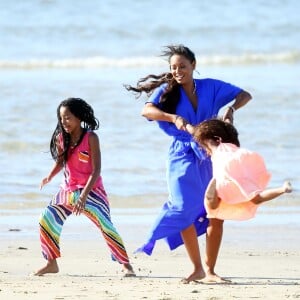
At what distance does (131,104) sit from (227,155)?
1025 centimetres

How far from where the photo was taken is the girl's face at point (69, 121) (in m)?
7.11

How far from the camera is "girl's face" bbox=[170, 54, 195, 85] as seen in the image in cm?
671

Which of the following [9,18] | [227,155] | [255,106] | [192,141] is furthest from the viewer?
[9,18]

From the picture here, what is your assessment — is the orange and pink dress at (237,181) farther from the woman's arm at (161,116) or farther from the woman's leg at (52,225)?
the woman's leg at (52,225)

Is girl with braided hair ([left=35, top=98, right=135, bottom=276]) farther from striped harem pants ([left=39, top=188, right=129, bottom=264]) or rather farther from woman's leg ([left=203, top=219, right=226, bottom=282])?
woman's leg ([left=203, top=219, right=226, bottom=282])

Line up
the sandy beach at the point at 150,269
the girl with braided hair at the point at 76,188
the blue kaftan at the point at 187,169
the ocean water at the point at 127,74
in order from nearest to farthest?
the sandy beach at the point at 150,269 < the blue kaftan at the point at 187,169 < the girl with braided hair at the point at 76,188 < the ocean water at the point at 127,74

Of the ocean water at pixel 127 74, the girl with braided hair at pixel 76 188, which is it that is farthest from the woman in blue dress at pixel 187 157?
the ocean water at pixel 127 74

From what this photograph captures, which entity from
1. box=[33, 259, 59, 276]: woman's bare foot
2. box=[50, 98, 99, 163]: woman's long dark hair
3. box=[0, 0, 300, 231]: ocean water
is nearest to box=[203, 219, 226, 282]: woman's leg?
box=[33, 259, 59, 276]: woman's bare foot

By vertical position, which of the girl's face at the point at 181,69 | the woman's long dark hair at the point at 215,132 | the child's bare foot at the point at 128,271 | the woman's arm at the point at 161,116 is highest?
the girl's face at the point at 181,69

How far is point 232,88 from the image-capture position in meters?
6.76

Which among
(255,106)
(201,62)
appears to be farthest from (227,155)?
(201,62)

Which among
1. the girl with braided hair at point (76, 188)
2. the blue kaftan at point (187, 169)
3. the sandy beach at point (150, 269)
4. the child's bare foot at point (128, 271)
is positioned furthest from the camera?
the girl with braided hair at point (76, 188)

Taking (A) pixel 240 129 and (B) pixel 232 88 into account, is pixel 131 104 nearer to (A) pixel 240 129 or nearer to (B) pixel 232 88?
(A) pixel 240 129

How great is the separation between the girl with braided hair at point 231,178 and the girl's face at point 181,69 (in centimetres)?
44
